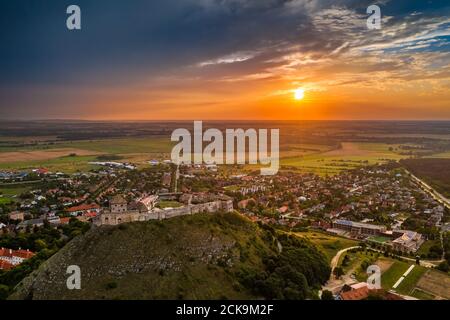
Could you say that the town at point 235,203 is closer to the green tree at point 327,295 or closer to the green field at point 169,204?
the green field at point 169,204

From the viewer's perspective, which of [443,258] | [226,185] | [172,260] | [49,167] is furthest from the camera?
[49,167]

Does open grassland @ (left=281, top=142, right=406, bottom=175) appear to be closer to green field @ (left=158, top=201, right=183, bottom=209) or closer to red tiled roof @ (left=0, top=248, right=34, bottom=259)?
green field @ (left=158, top=201, right=183, bottom=209)

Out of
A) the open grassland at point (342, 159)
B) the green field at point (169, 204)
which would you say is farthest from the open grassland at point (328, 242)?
the open grassland at point (342, 159)

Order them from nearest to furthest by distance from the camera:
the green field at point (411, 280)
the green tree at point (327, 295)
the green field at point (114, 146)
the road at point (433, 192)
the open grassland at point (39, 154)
Answer: the green tree at point (327, 295) < the green field at point (411, 280) < the road at point (433, 192) < the open grassland at point (39, 154) < the green field at point (114, 146)

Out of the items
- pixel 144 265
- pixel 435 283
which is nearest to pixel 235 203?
pixel 435 283
